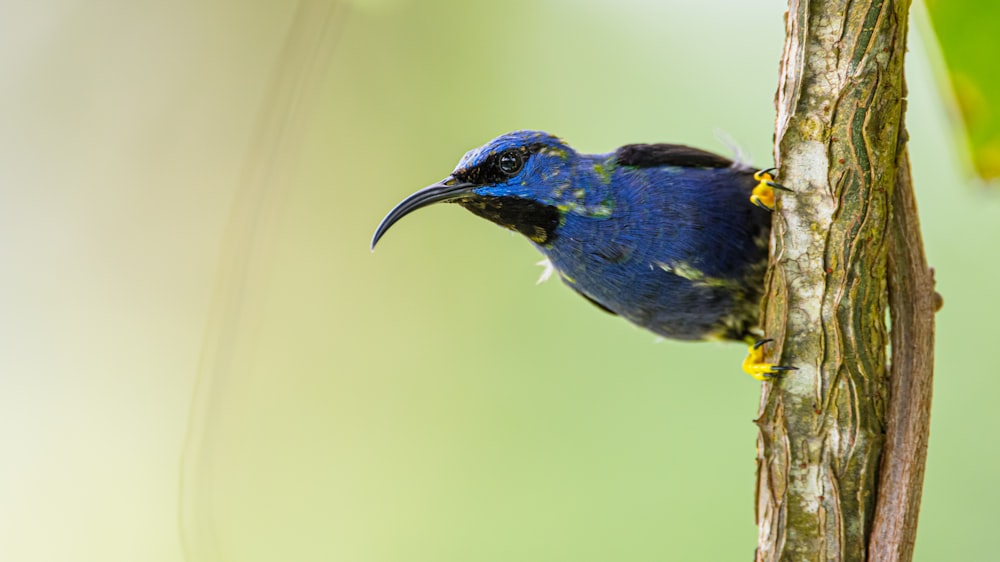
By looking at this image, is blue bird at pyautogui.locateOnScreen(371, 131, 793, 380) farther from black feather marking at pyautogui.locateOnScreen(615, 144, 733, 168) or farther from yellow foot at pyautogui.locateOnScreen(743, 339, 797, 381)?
Result: yellow foot at pyautogui.locateOnScreen(743, 339, 797, 381)

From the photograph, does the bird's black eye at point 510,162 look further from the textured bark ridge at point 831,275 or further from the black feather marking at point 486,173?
the textured bark ridge at point 831,275

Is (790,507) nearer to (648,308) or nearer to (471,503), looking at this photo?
(648,308)

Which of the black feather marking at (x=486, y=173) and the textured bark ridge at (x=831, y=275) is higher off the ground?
the black feather marking at (x=486, y=173)

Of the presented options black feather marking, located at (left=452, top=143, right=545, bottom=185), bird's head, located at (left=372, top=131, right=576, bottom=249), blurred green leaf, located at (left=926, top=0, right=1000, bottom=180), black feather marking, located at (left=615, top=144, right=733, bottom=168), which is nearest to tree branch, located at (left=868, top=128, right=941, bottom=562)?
blurred green leaf, located at (left=926, top=0, right=1000, bottom=180)

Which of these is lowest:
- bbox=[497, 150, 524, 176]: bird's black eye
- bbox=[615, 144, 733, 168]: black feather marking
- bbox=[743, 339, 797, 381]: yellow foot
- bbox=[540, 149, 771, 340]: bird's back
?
bbox=[743, 339, 797, 381]: yellow foot

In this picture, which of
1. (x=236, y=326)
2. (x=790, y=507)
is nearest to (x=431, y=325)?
(x=236, y=326)

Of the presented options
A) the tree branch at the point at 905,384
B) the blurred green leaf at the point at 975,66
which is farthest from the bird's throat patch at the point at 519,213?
the blurred green leaf at the point at 975,66

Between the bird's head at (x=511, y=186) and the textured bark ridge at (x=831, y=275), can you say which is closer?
the textured bark ridge at (x=831, y=275)

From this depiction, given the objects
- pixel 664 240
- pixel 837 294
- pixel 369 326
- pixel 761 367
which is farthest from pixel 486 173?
pixel 369 326
